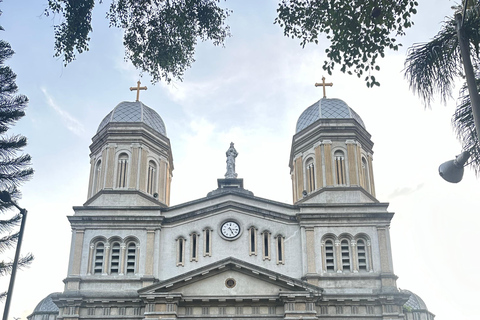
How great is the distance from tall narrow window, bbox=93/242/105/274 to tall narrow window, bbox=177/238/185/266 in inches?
143

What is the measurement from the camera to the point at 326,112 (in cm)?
3384

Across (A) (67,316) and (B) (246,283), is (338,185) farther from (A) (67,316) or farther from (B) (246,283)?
(A) (67,316)

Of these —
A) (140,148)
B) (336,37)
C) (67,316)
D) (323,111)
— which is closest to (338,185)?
(323,111)

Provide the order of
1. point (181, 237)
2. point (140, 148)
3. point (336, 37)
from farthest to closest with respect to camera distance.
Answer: point (140, 148), point (181, 237), point (336, 37)

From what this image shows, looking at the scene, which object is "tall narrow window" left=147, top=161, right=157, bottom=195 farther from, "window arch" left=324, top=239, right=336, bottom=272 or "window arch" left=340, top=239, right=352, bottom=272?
"window arch" left=340, top=239, right=352, bottom=272

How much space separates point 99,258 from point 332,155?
12813 mm

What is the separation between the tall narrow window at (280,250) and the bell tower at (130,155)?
6.89 meters

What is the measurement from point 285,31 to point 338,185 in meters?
18.8

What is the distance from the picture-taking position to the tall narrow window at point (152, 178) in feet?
108

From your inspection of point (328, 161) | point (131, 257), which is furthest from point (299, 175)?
point (131, 257)

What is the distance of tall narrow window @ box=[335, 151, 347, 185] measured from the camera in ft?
104

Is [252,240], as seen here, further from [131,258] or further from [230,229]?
[131,258]

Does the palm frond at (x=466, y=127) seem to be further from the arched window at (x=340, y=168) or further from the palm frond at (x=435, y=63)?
the arched window at (x=340, y=168)

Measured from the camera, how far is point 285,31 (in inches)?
536
